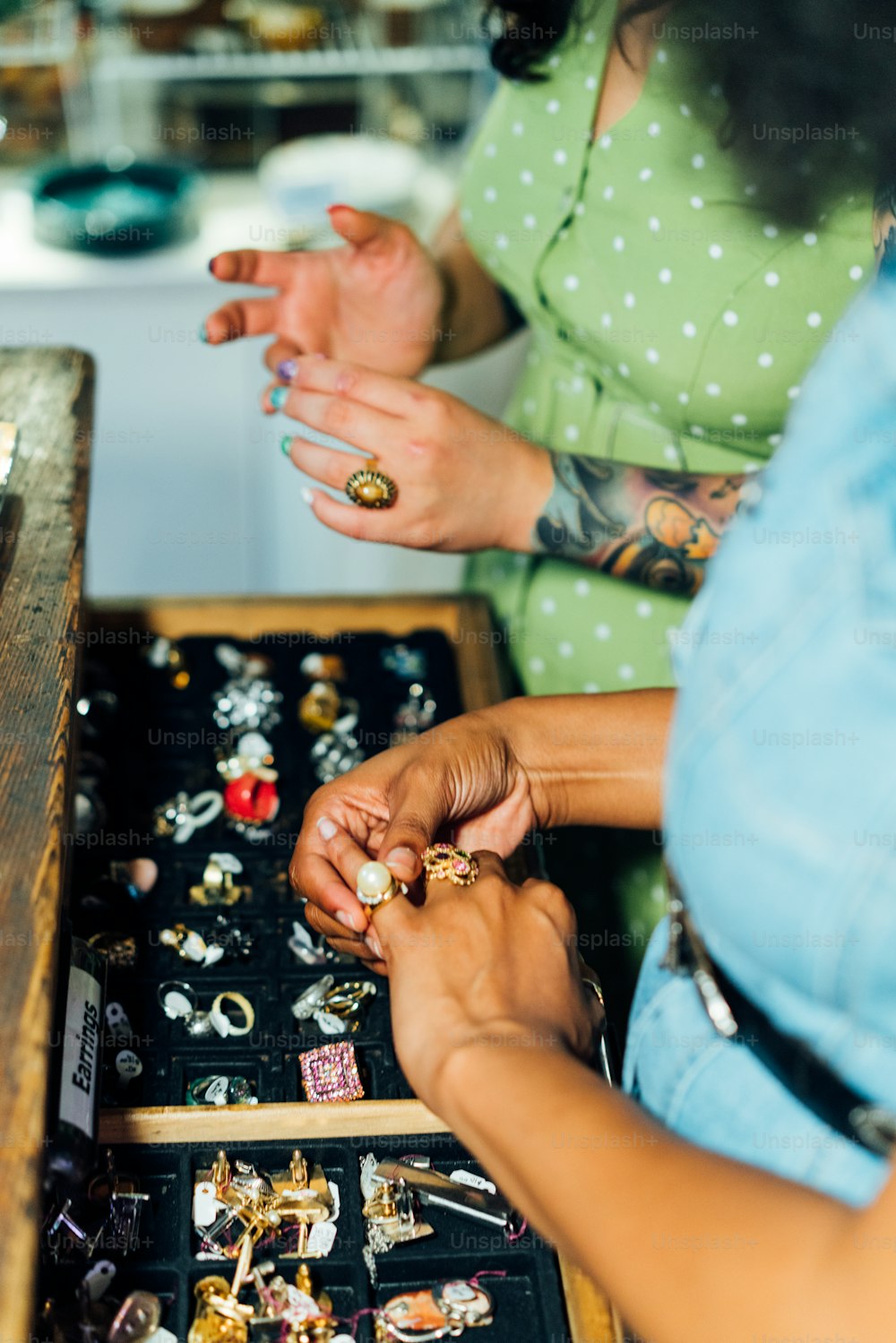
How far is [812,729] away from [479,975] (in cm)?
26

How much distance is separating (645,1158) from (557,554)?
2.41ft

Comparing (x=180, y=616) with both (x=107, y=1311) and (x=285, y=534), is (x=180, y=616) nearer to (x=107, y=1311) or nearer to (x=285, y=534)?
(x=107, y=1311)

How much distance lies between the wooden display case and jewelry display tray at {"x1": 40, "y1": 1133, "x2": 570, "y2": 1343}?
1 centimetres

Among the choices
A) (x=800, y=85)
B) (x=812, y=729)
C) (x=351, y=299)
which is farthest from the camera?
(x=351, y=299)

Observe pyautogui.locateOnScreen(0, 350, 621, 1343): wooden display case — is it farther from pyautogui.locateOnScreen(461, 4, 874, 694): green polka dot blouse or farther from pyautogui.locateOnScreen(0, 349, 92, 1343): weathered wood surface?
pyautogui.locateOnScreen(461, 4, 874, 694): green polka dot blouse

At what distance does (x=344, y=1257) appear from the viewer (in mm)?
772

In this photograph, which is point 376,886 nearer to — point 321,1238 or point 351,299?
point 321,1238

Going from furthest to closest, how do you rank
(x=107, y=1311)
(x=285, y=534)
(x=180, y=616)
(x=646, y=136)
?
(x=285, y=534), (x=180, y=616), (x=646, y=136), (x=107, y=1311)

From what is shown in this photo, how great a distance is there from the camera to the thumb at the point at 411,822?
0.77m

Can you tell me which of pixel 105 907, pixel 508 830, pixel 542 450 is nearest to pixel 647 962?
pixel 508 830

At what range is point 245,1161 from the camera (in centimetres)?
82

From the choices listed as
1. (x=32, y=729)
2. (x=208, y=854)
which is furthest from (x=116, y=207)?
(x=32, y=729)

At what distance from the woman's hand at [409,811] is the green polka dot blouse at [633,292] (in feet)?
1.21

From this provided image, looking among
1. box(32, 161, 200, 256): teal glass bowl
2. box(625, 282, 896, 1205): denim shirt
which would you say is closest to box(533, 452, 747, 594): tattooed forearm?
box(625, 282, 896, 1205): denim shirt
